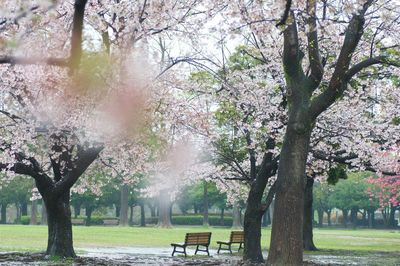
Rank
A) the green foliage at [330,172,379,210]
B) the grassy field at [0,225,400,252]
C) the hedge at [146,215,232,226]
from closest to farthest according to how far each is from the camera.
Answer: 1. the grassy field at [0,225,400,252]
2. the hedge at [146,215,232,226]
3. the green foliage at [330,172,379,210]

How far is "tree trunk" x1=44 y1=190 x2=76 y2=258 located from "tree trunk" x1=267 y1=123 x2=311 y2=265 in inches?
382

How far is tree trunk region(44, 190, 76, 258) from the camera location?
1947 centimetres

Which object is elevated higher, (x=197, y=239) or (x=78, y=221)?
(x=197, y=239)

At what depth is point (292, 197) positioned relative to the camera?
12133 millimetres

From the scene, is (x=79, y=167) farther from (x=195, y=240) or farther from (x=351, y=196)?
(x=351, y=196)

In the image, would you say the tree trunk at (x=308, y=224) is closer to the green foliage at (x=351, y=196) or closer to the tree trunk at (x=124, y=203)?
the tree trunk at (x=124, y=203)

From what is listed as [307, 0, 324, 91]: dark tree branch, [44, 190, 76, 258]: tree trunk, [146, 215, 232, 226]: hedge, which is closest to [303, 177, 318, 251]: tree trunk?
[44, 190, 76, 258]: tree trunk

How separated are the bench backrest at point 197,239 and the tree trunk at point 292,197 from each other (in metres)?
11.4

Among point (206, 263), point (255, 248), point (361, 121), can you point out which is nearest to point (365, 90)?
point (361, 121)

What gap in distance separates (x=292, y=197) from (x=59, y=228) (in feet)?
33.9

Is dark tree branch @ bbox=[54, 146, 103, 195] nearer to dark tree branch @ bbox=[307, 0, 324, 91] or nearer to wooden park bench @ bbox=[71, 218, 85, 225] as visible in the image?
dark tree branch @ bbox=[307, 0, 324, 91]

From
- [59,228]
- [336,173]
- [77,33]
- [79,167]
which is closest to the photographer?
[77,33]

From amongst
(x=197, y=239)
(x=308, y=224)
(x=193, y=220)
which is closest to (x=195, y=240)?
(x=197, y=239)

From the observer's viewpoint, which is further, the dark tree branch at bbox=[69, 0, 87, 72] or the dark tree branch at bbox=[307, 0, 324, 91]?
the dark tree branch at bbox=[307, 0, 324, 91]
